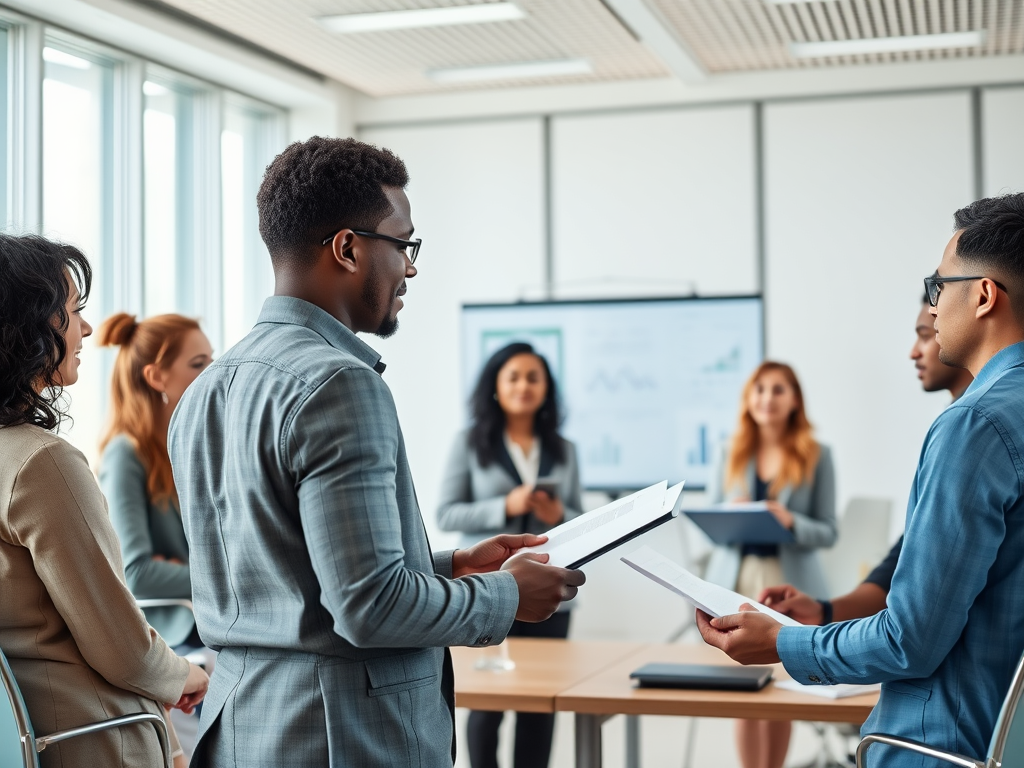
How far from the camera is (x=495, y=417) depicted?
13.6 feet

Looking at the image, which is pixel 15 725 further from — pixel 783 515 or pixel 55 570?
pixel 783 515

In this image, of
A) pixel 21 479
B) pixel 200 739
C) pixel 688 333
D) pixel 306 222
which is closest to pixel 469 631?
pixel 200 739

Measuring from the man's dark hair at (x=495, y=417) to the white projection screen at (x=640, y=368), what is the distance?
1.22m

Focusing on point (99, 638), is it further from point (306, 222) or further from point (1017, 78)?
point (1017, 78)

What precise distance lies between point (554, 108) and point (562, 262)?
82 cm

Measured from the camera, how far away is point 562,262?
590cm

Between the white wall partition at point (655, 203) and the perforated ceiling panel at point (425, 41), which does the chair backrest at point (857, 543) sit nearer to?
the white wall partition at point (655, 203)

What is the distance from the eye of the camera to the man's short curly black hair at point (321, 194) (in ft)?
5.36

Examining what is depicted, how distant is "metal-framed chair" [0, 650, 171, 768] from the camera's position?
170 cm

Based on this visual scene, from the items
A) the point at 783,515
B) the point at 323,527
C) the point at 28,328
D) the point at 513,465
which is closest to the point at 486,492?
the point at 513,465

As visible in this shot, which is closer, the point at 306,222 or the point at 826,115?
the point at 306,222

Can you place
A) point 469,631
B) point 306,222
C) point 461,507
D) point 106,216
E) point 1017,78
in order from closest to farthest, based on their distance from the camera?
point 469,631 → point 306,222 → point 461,507 → point 106,216 → point 1017,78

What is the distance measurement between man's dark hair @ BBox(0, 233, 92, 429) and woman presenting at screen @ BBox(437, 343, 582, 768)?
6.62ft

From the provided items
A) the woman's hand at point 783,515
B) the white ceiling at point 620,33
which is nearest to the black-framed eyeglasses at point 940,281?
the woman's hand at point 783,515
